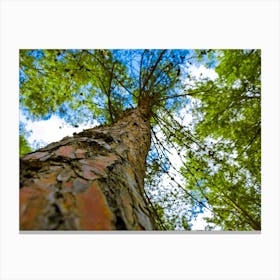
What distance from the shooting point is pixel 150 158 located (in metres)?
2.34

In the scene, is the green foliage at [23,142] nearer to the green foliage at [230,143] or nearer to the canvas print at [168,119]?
the canvas print at [168,119]

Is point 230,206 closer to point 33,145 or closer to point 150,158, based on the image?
point 150,158

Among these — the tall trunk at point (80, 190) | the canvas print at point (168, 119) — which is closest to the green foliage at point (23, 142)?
the canvas print at point (168, 119)

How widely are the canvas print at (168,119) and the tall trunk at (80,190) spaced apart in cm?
9

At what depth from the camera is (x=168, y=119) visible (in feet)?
7.81

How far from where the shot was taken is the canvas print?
72.6 inches

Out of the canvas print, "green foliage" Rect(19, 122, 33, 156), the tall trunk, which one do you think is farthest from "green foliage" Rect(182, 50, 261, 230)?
"green foliage" Rect(19, 122, 33, 156)
